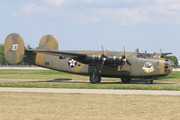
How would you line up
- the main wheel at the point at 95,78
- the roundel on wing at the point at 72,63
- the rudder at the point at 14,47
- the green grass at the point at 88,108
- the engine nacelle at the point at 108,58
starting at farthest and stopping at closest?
the roundel on wing at the point at 72,63 → the rudder at the point at 14,47 → the main wheel at the point at 95,78 → the engine nacelle at the point at 108,58 → the green grass at the point at 88,108

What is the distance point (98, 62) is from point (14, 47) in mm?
9061

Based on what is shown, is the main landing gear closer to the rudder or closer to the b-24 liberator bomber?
the b-24 liberator bomber

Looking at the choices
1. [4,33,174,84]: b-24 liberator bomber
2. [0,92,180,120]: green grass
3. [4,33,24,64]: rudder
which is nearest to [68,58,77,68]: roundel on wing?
[4,33,174,84]: b-24 liberator bomber

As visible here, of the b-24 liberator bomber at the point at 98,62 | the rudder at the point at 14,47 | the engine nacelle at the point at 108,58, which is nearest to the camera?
the engine nacelle at the point at 108,58

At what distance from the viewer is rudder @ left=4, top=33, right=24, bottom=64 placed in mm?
26750

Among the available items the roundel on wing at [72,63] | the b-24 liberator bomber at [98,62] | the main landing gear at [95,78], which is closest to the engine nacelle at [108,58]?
the b-24 liberator bomber at [98,62]

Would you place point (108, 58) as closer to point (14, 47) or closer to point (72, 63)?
point (72, 63)

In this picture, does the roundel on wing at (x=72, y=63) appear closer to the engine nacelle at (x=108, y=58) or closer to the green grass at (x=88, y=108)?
the engine nacelle at (x=108, y=58)

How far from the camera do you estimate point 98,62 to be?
81.1 ft

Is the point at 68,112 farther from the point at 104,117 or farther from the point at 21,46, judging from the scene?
the point at 21,46

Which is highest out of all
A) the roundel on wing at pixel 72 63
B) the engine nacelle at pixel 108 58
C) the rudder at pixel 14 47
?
the rudder at pixel 14 47

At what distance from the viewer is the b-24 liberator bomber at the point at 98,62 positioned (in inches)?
965

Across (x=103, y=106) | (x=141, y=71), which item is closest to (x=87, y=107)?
(x=103, y=106)

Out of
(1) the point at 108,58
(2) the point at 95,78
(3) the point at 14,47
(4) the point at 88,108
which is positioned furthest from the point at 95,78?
(4) the point at 88,108
